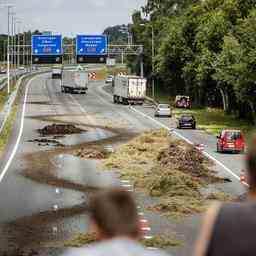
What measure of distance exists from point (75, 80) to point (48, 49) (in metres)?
5.86

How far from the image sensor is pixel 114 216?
14.1 feet

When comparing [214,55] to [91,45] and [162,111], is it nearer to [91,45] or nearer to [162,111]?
[162,111]

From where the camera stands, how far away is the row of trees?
68938mm

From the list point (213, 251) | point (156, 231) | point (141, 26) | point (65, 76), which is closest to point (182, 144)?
point (156, 231)

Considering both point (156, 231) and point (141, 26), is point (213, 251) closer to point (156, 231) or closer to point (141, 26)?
point (156, 231)

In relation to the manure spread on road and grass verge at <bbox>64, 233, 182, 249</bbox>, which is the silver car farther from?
grass verge at <bbox>64, 233, 182, 249</bbox>

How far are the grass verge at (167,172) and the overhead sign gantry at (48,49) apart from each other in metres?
66.1

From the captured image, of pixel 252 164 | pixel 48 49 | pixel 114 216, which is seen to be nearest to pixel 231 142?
pixel 252 164

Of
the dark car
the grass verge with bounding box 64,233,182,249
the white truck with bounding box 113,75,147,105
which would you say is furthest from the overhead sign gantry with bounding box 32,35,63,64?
the grass verge with bounding box 64,233,182,249

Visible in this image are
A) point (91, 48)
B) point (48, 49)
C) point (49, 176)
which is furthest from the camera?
point (48, 49)

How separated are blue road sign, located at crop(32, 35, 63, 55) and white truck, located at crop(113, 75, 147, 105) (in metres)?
18.8

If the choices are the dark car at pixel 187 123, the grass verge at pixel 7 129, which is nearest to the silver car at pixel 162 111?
the dark car at pixel 187 123

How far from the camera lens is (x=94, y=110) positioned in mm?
93125

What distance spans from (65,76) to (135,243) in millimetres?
121011
